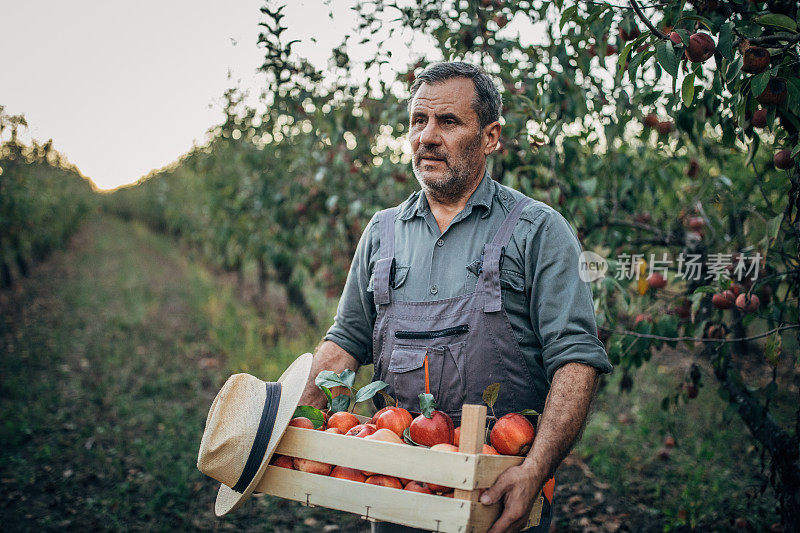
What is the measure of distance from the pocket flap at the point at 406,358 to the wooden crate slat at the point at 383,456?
42cm

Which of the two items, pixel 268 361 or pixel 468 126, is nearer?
pixel 468 126

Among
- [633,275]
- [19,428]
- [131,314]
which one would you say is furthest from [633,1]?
[131,314]

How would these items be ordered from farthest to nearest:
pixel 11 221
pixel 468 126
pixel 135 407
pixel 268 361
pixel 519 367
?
1. pixel 11 221
2. pixel 268 361
3. pixel 135 407
4. pixel 468 126
5. pixel 519 367

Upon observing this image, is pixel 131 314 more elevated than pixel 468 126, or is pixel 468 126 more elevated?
pixel 468 126

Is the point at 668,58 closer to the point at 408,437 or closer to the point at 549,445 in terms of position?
the point at 549,445

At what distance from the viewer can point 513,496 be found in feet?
4.33

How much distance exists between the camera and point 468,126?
1.87 meters

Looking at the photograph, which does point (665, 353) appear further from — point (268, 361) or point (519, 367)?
point (519, 367)

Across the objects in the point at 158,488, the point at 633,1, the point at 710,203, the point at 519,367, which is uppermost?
the point at 633,1

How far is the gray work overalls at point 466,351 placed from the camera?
5.52 feet

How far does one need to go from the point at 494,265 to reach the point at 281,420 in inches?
29.7

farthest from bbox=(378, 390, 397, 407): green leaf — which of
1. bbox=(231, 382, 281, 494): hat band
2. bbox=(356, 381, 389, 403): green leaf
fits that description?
bbox=(231, 382, 281, 494): hat band

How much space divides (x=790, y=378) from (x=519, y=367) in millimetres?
6048

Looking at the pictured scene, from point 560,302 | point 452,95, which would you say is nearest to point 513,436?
point 560,302
